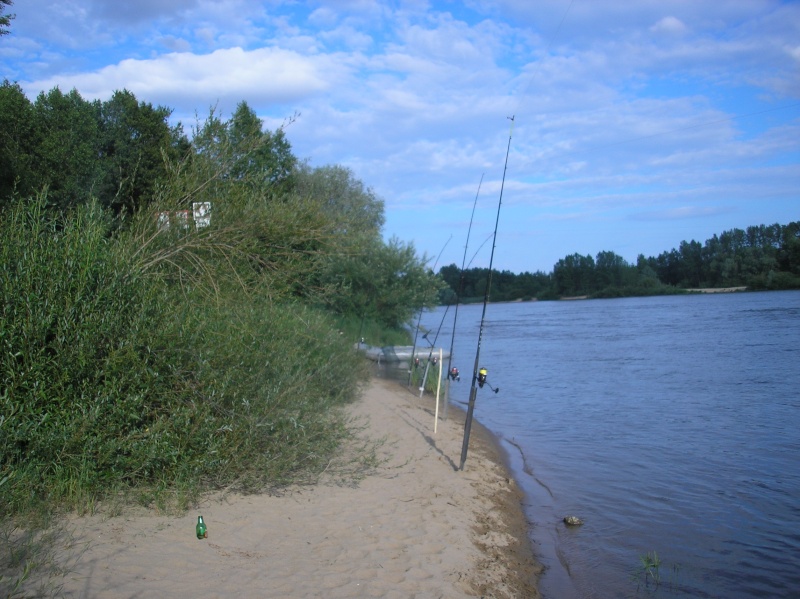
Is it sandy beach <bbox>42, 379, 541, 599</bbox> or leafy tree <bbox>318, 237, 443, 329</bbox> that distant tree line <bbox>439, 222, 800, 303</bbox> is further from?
sandy beach <bbox>42, 379, 541, 599</bbox>

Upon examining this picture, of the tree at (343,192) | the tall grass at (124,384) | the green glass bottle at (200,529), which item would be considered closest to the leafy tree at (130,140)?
the tall grass at (124,384)

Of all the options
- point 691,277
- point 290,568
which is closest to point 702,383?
point 290,568

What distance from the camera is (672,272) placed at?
3506 inches

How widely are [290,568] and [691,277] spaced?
85335 millimetres

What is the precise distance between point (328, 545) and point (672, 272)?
90.2 meters

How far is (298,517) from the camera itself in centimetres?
709

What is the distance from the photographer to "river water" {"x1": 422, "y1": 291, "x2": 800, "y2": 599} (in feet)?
25.4

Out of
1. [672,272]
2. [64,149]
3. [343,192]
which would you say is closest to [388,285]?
[343,192]

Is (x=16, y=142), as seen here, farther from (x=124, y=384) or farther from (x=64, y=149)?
(x=124, y=384)

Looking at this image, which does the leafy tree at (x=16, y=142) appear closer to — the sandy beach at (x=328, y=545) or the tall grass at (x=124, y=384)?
the tall grass at (x=124, y=384)

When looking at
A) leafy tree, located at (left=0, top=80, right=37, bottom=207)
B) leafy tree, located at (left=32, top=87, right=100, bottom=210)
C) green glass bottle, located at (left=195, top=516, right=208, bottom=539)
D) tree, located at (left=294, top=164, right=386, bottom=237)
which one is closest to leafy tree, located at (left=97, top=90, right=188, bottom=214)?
leafy tree, located at (left=32, top=87, right=100, bottom=210)

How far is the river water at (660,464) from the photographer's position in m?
7.73

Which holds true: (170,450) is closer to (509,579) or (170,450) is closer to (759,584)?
(509,579)

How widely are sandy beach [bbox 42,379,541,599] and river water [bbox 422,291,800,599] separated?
2.24ft
